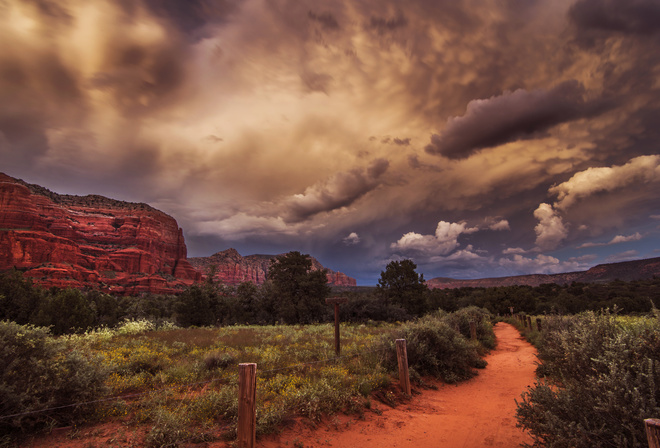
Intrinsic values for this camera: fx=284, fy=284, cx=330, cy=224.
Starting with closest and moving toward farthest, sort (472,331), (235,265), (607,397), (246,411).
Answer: (607,397) < (246,411) < (472,331) < (235,265)

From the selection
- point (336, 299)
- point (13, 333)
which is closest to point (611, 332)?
point (336, 299)

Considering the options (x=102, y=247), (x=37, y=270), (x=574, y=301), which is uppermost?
(x=102, y=247)

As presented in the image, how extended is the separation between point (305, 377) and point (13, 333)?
659 centimetres

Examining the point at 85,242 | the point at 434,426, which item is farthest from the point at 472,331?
the point at 85,242

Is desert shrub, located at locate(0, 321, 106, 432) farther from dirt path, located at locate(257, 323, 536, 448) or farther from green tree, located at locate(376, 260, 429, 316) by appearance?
green tree, located at locate(376, 260, 429, 316)

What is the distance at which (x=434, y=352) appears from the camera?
11.0 metres

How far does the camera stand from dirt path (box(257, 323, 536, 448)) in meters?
5.88

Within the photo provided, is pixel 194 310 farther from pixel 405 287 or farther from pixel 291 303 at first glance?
pixel 405 287

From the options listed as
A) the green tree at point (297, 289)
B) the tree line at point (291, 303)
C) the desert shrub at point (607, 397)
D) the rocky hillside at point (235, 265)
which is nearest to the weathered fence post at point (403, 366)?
the desert shrub at point (607, 397)

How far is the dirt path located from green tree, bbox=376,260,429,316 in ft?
92.1

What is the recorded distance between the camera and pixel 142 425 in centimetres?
545

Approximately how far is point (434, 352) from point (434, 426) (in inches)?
177

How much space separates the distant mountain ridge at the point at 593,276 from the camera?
83.4 meters

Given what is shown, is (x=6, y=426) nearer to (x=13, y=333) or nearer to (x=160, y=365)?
(x=13, y=333)
